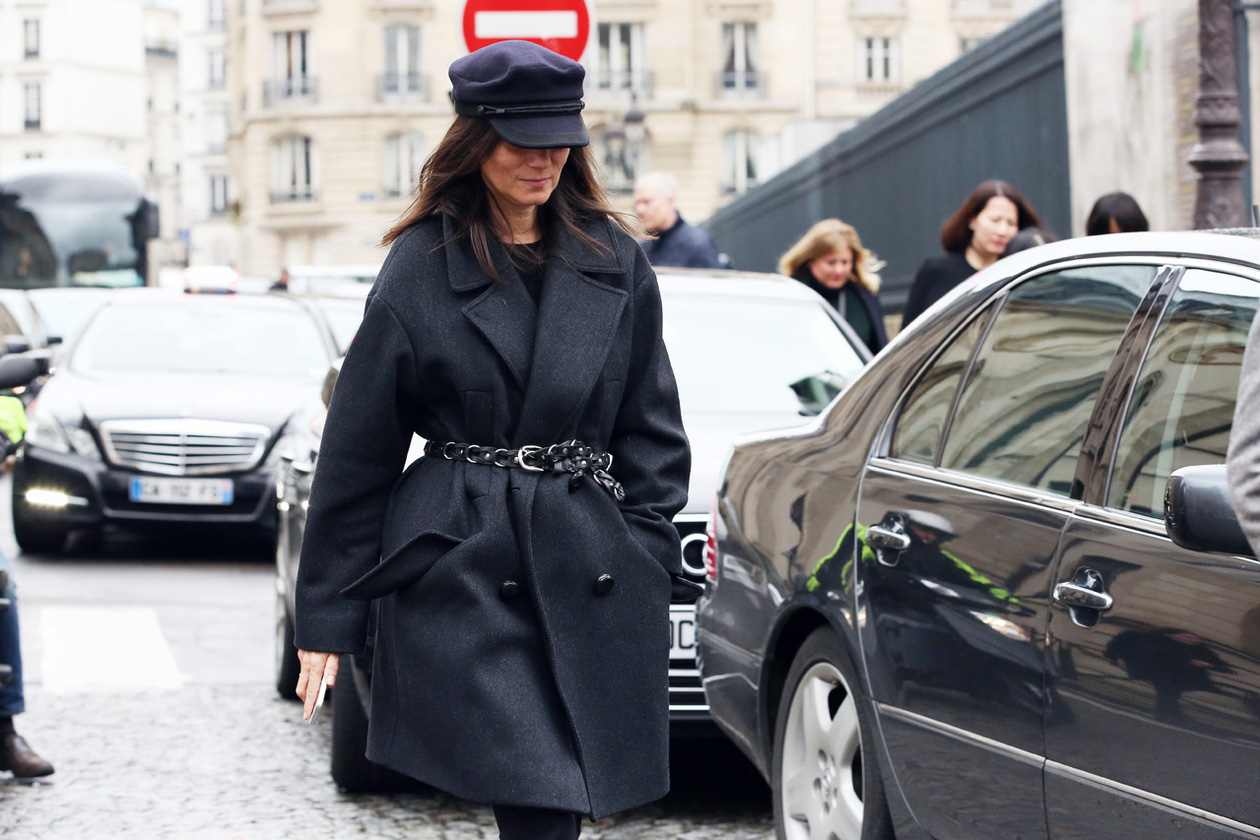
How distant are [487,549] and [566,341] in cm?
36

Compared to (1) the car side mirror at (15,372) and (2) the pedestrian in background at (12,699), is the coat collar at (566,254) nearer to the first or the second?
(2) the pedestrian in background at (12,699)

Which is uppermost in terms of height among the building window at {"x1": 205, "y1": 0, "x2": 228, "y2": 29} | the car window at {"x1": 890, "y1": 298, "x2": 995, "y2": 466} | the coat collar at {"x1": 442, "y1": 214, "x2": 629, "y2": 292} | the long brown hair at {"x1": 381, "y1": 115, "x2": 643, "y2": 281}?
the building window at {"x1": 205, "y1": 0, "x2": 228, "y2": 29}

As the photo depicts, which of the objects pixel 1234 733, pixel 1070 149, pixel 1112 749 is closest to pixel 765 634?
pixel 1112 749

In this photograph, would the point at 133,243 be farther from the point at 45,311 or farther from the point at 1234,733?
the point at 1234,733

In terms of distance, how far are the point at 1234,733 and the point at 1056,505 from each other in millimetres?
726

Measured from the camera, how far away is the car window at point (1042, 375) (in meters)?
3.54

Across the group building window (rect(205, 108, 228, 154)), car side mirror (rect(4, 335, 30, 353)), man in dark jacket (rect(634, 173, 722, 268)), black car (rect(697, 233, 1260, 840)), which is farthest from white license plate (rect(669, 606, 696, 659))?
building window (rect(205, 108, 228, 154))

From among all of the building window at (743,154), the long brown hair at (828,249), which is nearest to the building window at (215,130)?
the building window at (743,154)

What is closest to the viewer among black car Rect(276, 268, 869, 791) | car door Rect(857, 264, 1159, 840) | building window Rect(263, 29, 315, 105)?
car door Rect(857, 264, 1159, 840)

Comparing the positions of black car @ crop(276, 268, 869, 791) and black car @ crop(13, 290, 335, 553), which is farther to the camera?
black car @ crop(13, 290, 335, 553)

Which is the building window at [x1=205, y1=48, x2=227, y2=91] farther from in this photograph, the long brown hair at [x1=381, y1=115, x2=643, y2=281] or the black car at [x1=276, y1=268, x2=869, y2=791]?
the long brown hair at [x1=381, y1=115, x2=643, y2=281]

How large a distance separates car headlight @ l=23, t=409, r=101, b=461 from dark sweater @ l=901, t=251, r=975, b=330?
16.3 feet

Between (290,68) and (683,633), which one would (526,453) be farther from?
(290,68)

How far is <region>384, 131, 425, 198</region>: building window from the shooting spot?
6128cm
